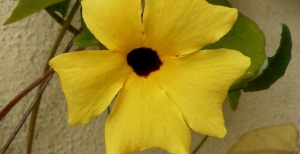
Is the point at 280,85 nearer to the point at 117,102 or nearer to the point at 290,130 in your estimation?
the point at 290,130

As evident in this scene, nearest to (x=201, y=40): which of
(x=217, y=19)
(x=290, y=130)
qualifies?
(x=217, y=19)

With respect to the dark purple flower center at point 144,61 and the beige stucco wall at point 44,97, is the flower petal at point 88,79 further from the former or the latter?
the beige stucco wall at point 44,97

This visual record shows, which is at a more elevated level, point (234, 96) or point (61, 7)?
point (61, 7)

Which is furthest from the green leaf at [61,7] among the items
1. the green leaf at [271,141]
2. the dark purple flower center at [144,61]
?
the green leaf at [271,141]

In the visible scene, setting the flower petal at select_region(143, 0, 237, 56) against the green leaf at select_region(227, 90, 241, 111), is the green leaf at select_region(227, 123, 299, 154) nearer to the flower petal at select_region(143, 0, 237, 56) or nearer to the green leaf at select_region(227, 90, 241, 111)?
the green leaf at select_region(227, 90, 241, 111)

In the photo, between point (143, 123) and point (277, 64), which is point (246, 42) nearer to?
point (277, 64)

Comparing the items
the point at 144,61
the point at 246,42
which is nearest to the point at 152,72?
the point at 144,61

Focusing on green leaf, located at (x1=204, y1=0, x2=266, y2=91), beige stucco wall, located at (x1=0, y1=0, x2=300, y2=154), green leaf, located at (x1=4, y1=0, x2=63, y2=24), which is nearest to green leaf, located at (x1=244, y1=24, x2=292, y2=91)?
green leaf, located at (x1=204, y1=0, x2=266, y2=91)
